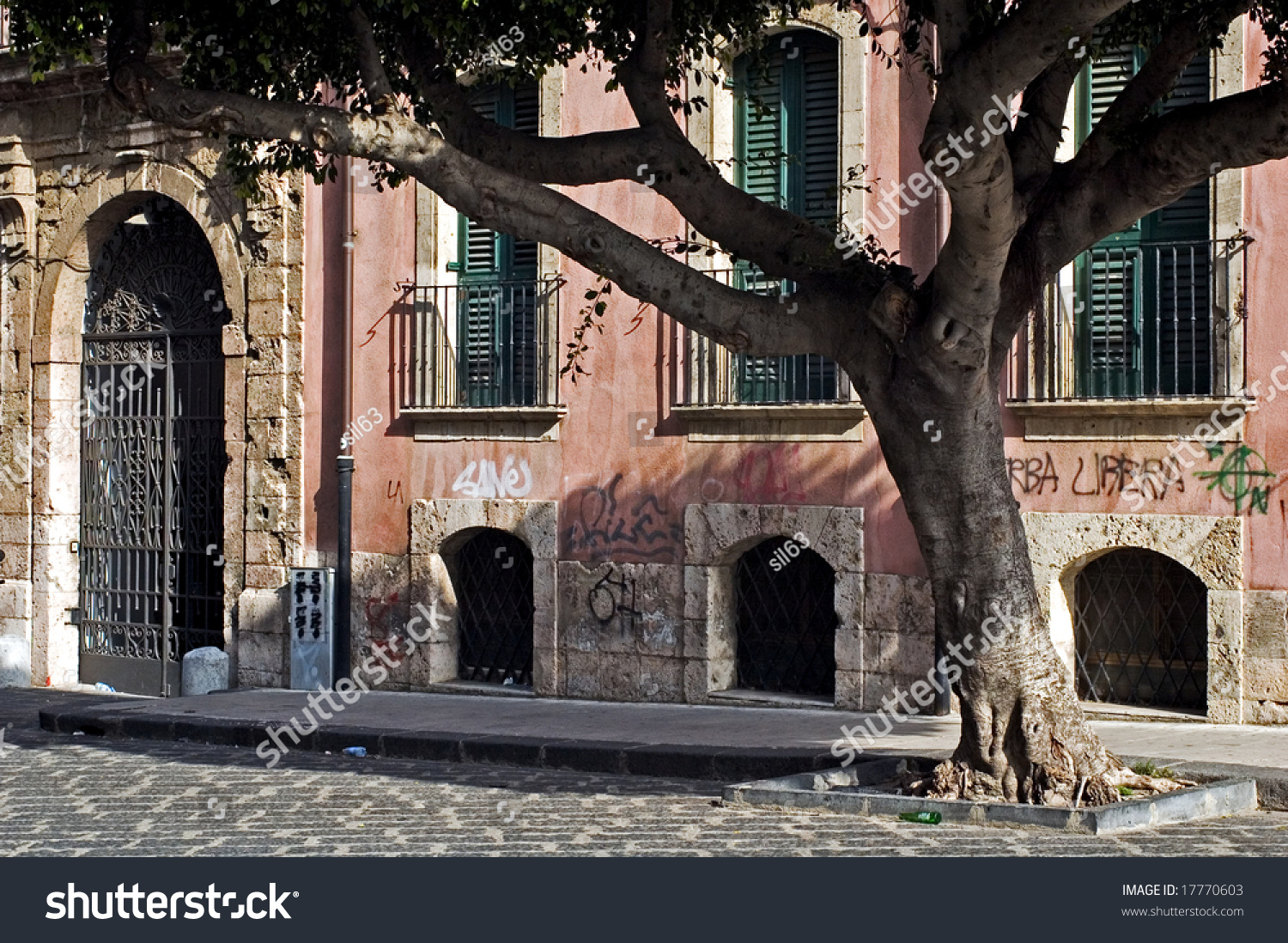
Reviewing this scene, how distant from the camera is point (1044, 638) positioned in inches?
352

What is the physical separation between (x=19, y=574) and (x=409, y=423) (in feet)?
16.4

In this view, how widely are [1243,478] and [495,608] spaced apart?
626 cm

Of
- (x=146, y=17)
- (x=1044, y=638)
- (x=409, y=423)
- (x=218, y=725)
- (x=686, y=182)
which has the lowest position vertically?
(x=218, y=725)

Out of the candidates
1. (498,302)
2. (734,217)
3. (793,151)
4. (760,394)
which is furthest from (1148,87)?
(498,302)

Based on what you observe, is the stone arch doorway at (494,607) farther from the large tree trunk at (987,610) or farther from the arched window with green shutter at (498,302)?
the large tree trunk at (987,610)

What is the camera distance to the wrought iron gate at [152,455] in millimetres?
17094

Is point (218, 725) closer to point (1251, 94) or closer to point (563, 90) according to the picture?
point (563, 90)

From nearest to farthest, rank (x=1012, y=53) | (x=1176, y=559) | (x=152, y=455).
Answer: (x=1012, y=53) < (x=1176, y=559) < (x=152, y=455)

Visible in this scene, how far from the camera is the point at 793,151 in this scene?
1377 centimetres

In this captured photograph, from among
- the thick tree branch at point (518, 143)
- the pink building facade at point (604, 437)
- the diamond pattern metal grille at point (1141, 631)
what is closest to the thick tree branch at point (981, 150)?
the pink building facade at point (604, 437)

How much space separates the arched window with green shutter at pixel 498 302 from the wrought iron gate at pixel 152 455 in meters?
2.90

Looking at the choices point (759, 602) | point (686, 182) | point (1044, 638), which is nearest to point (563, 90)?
point (759, 602)

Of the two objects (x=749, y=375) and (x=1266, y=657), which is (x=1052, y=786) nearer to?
(x=1266, y=657)

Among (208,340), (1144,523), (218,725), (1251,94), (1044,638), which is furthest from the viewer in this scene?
(208,340)
